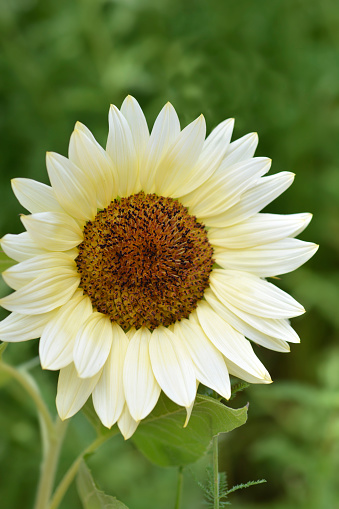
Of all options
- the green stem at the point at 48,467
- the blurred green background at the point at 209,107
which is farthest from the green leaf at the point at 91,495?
the blurred green background at the point at 209,107

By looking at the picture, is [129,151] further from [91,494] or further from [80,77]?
[80,77]

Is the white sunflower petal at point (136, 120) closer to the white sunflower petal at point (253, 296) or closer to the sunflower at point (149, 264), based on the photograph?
the sunflower at point (149, 264)

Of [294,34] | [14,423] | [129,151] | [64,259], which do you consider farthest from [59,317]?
[294,34]

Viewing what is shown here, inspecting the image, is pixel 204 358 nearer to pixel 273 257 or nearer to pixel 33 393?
Answer: pixel 273 257

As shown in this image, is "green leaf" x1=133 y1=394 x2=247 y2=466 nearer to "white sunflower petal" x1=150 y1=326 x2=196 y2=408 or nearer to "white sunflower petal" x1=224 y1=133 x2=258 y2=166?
"white sunflower petal" x1=150 y1=326 x2=196 y2=408

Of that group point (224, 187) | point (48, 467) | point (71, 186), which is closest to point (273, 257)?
point (224, 187)

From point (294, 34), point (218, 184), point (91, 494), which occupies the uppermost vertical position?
point (294, 34)
